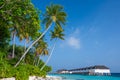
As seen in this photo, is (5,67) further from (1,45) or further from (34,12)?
(1,45)

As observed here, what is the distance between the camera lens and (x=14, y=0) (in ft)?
49.8

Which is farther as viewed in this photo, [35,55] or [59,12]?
[35,55]

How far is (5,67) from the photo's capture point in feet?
65.2

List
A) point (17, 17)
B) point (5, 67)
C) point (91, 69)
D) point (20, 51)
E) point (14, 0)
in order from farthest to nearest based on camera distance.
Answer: point (91, 69)
point (20, 51)
point (5, 67)
point (17, 17)
point (14, 0)

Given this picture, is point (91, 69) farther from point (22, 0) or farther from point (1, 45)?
point (22, 0)

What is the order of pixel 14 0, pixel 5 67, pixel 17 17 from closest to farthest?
1. pixel 14 0
2. pixel 17 17
3. pixel 5 67

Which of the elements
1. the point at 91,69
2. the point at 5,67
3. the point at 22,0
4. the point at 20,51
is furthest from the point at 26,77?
the point at 91,69

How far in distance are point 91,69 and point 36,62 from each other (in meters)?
75.1

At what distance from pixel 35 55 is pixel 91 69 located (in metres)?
75.7

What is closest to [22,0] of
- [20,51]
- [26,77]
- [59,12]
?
[26,77]

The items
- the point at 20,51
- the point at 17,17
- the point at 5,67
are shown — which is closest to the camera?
the point at 17,17

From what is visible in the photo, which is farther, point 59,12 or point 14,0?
point 59,12

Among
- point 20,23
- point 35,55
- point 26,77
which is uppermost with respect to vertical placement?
point 35,55

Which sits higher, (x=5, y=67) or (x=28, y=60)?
(x=28, y=60)
